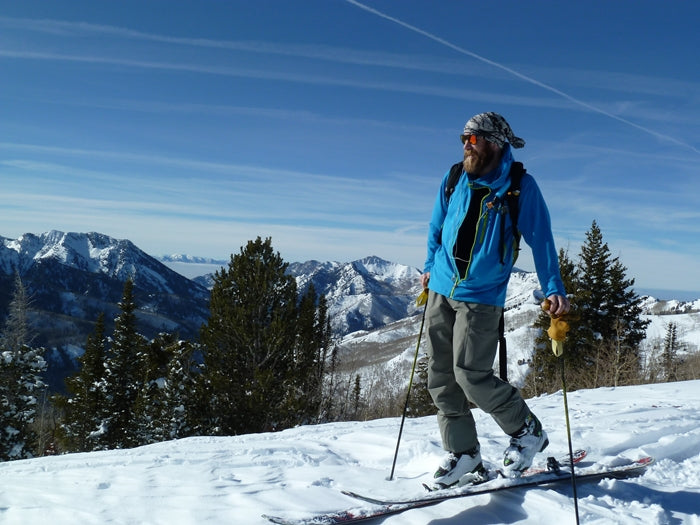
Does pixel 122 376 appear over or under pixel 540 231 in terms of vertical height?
under

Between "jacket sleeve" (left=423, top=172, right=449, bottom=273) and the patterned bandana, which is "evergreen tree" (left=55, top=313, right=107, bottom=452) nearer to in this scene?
"jacket sleeve" (left=423, top=172, right=449, bottom=273)

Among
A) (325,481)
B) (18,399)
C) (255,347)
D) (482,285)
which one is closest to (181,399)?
(255,347)

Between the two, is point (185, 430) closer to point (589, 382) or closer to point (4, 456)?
point (4, 456)

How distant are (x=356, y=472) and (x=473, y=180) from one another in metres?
2.60

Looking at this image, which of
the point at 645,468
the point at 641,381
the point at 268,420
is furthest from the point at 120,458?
the point at 641,381

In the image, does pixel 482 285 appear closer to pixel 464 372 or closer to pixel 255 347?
pixel 464 372

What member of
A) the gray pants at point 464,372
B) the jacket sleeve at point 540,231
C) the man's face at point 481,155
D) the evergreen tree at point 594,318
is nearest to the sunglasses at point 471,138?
the man's face at point 481,155

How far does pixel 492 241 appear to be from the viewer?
10.3 feet

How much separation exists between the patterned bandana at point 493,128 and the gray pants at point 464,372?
3.73ft

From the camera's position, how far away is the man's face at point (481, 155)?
322 cm

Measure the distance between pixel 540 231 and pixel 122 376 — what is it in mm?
29299

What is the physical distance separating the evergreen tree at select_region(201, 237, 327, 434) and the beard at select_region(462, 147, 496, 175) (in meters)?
14.7

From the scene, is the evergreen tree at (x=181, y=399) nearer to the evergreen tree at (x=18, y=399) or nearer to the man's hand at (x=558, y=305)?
the evergreen tree at (x=18, y=399)

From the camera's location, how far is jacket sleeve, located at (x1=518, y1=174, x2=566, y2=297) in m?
3.09
